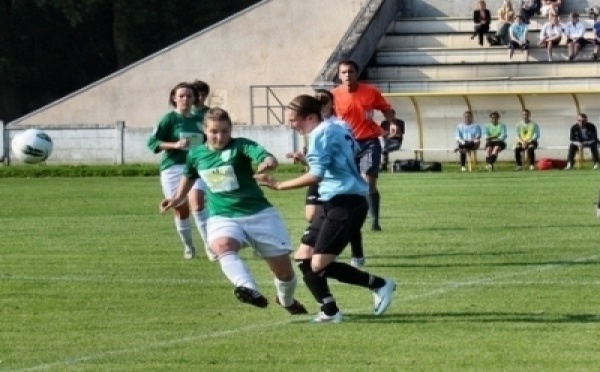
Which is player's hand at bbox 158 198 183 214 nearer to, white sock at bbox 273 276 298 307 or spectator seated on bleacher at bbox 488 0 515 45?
white sock at bbox 273 276 298 307

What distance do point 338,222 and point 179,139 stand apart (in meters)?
5.47

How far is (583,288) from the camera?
13055mm

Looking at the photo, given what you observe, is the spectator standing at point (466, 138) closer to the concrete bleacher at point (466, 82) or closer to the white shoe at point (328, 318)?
the concrete bleacher at point (466, 82)

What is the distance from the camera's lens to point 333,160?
11312 millimetres

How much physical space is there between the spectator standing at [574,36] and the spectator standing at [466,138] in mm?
5034

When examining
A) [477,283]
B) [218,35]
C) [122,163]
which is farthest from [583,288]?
[218,35]

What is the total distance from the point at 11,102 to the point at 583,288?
154ft

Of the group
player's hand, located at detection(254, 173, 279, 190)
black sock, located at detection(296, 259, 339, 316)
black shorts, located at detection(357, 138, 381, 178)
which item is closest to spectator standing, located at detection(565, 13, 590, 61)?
black shorts, located at detection(357, 138, 381, 178)

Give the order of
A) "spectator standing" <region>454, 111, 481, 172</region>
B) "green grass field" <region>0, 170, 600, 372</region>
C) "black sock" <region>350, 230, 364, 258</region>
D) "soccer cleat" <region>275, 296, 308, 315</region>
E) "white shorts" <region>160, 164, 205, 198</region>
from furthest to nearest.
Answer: "spectator standing" <region>454, 111, 481, 172</region> → "white shorts" <region>160, 164, 205, 198</region> → "black sock" <region>350, 230, 364, 258</region> → "soccer cleat" <region>275, 296, 308, 315</region> → "green grass field" <region>0, 170, 600, 372</region>

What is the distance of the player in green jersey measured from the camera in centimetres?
1645

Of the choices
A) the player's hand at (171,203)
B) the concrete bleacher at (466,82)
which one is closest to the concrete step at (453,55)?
the concrete bleacher at (466,82)

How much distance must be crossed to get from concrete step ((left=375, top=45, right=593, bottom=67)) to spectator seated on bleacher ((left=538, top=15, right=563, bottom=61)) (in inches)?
13.5

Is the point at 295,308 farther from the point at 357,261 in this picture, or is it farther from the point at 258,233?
the point at 357,261

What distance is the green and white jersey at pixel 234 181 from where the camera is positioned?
1145 cm
